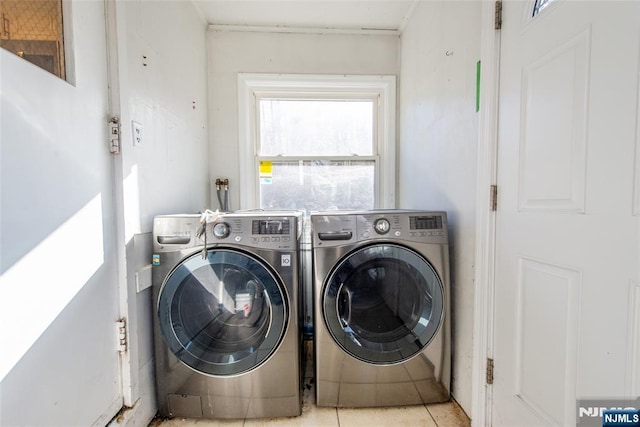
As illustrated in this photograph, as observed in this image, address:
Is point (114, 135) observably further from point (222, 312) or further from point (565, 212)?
point (565, 212)

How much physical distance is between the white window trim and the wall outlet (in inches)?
35.8

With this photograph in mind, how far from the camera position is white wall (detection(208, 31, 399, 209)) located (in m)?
2.02

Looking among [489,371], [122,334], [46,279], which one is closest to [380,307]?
[489,371]

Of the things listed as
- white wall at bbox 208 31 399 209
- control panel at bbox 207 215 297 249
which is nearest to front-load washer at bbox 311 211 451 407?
control panel at bbox 207 215 297 249

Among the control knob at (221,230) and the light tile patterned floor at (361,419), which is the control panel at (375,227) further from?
the light tile patterned floor at (361,419)

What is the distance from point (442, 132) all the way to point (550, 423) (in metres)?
1.27

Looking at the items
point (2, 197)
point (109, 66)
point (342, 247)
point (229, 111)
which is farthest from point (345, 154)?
point (2, 197)

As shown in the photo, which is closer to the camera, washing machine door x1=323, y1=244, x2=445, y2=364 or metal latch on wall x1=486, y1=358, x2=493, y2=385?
metal latch on wall x1=486, y1=358, x2=493, y2=385

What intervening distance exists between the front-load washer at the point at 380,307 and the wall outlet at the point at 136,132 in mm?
830

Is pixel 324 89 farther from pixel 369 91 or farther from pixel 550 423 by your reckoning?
pixel 550 423

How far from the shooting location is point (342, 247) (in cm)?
122

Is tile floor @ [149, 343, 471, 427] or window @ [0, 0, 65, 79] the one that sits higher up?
window @ [0, 0, 65, 79]

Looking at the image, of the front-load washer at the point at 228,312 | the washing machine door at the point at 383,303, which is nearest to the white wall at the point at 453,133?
the washing machine door at the point at 383,303
